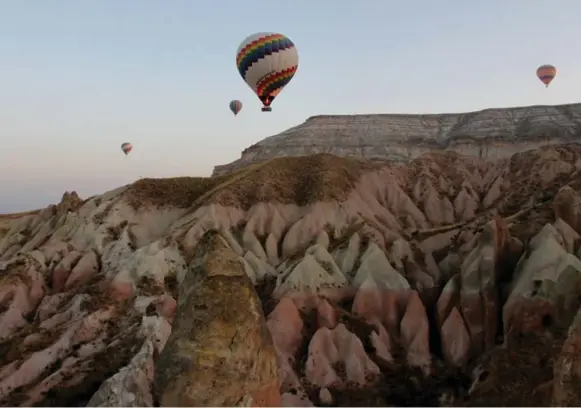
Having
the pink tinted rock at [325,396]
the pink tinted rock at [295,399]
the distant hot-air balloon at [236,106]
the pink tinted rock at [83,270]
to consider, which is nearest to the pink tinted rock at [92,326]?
the pink tinted rock at [83,270]

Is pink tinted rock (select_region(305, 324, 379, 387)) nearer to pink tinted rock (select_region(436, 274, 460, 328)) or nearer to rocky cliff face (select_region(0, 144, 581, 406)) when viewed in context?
rocky cliff face (select_region(0, 144, 581, 406))

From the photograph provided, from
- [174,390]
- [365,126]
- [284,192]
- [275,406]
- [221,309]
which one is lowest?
[275,406]

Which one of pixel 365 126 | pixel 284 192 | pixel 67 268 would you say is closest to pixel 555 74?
pixel 365 126

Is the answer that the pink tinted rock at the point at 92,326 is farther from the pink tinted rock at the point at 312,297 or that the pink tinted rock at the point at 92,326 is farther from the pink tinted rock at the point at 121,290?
the pink tinted rock at the point at 312,297

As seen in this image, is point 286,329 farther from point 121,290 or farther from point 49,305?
point 49,305

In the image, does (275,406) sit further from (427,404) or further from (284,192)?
(284,192)

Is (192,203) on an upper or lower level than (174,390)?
upper
